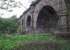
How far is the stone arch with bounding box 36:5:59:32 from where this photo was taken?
2169 cm

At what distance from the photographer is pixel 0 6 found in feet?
42.1

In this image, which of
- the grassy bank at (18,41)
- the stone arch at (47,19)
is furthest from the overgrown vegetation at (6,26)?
the grassy bank at (18,41)

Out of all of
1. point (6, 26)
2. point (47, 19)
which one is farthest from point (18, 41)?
point (47, 19)

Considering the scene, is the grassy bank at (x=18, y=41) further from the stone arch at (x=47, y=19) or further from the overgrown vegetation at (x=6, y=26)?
the stone arch at (x=47, y=19)

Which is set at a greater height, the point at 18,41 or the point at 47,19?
the point at 47,19

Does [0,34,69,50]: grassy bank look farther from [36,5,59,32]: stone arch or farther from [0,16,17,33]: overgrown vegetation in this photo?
[36,5,59,32]: stone arch


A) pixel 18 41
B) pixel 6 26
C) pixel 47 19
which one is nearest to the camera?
pixel 18 41

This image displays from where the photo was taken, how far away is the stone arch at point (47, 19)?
71.2 feet

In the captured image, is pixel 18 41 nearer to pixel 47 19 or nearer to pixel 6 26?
pixel 6 26

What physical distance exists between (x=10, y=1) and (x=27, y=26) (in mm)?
21046

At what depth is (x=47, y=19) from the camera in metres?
23.3

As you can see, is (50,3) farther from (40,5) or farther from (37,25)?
(37,25)

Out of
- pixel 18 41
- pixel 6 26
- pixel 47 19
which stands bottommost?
pixel 18 41

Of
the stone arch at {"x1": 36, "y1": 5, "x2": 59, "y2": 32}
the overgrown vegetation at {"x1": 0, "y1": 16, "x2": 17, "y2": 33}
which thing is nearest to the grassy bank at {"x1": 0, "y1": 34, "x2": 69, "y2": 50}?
the overgrown vegetation at {"x1": 0, "y1": 16, "x2": 17, "y2": 33}
